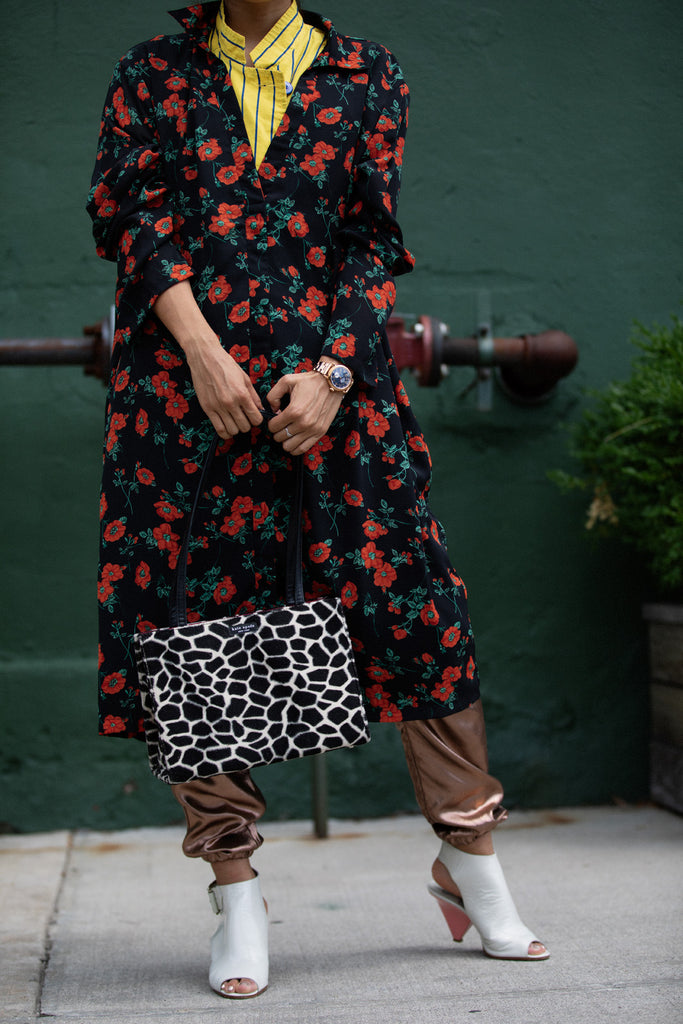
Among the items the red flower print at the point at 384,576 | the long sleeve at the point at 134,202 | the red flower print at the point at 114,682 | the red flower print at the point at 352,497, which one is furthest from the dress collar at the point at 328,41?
the red flower print at the point at 114,682

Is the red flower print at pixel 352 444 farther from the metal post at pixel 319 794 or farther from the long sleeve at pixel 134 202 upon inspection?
the metal post at pixel 319 794

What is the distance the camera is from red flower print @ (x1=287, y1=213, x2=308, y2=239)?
5.47 ft

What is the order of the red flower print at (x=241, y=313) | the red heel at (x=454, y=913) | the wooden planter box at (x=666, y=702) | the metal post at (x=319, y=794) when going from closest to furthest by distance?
the red flower print at (x=241, y=313) → the red heel at (x=454, y=913) → the metal post at (x=319, y=794) → the wooden planter box at (x=666, y=702)

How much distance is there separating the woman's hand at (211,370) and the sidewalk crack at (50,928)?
936 mm

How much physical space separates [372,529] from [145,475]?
382 mm

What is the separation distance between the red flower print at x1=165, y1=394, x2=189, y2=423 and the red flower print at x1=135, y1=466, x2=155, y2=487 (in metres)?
0.10

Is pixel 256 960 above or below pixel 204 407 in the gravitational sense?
below

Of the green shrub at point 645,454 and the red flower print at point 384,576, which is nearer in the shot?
the red flower print at point 384,576

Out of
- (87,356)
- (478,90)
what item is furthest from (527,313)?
(87,356)

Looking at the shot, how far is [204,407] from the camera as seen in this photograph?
1.59 metres

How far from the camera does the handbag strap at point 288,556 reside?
1.59 meters

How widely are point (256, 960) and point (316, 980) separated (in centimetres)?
12

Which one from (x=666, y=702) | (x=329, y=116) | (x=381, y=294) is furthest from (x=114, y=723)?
(x=666, y=702)

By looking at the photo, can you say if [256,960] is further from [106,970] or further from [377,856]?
[377,856]
